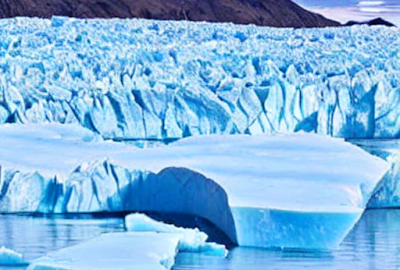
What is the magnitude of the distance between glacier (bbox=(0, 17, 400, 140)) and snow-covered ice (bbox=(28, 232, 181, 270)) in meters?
4.84

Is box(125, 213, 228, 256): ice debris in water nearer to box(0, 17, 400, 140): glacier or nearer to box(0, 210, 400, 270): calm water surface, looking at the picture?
box(0, 210, 400, 270): calm water surface

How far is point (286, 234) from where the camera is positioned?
7.15 metres

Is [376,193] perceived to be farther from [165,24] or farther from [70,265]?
[165,24]

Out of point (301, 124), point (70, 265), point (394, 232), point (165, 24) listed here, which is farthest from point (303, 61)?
point (70, 265)

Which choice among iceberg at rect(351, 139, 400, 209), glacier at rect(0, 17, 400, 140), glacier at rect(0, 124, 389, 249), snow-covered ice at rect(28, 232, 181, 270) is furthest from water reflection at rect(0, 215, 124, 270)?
glacier at rect(0, 17, 400, 140)

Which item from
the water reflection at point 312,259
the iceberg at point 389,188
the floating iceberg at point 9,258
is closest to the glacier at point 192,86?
the iceberg at point 389,188

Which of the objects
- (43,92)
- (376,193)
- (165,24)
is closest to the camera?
(376,193)

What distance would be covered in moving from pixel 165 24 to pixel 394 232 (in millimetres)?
7570

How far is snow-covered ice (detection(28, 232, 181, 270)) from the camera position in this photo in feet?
19.5

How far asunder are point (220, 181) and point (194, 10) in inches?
750

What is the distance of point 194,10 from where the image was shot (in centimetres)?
2644

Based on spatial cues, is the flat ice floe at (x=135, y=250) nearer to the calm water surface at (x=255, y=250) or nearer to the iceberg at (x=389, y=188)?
the calm water surface at (x=255, y=250)

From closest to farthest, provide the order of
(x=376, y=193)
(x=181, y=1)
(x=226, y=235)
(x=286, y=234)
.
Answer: (x=286, y=234) → (x=226, y=235) → (x=376, y=193) → (x=181, y=1)

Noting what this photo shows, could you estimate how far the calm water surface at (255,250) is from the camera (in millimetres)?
6898
